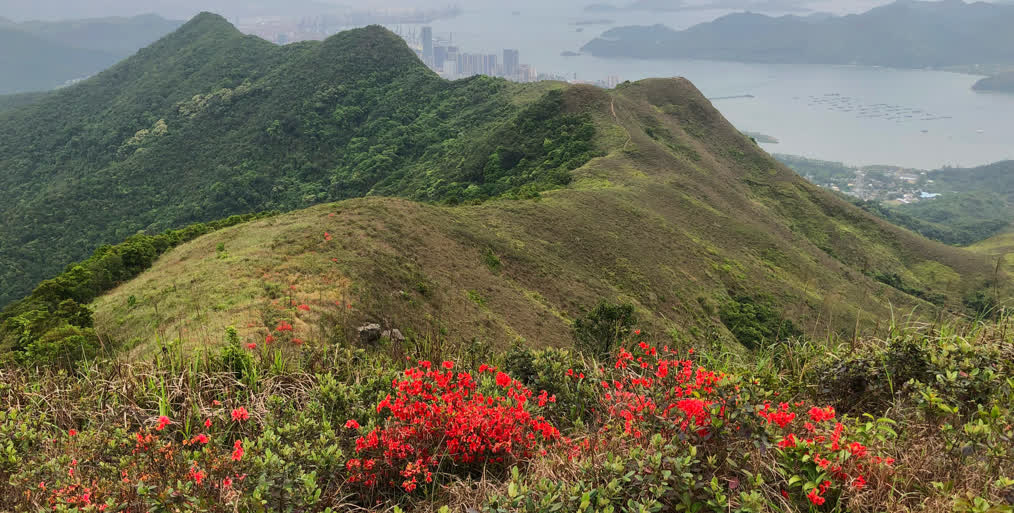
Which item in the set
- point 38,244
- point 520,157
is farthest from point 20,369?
point 38,244

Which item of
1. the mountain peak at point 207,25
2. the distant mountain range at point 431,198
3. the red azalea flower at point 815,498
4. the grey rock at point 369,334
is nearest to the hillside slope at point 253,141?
the distant mountain range at point 431,198

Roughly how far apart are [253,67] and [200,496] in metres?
106

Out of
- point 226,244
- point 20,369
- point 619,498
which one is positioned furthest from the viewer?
point 226,244

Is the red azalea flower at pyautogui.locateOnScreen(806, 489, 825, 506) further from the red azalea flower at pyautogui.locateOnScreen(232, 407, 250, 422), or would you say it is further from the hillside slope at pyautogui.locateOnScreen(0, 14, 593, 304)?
the hillside slope at pyautogui.locateOnScreen(0, 14, 593, 304)

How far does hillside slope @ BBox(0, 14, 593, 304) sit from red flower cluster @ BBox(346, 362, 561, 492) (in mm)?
31293

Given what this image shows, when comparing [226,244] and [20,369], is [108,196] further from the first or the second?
[20,369]

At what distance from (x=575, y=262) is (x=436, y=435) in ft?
73.3

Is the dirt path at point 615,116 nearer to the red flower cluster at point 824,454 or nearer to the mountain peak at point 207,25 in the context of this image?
the red flower cluster at point 824,454

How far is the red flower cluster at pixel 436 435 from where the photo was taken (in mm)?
3824

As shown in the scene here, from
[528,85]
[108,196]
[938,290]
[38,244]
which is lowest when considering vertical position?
[938,290]

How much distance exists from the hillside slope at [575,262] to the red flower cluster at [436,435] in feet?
7.94

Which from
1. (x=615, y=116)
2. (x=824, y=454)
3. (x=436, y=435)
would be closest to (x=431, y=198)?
(x=615, y=116)

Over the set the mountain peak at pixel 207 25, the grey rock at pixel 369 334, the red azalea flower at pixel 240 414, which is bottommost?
the grey rock at pixel 369 334

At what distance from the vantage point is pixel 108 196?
57.6 meters
